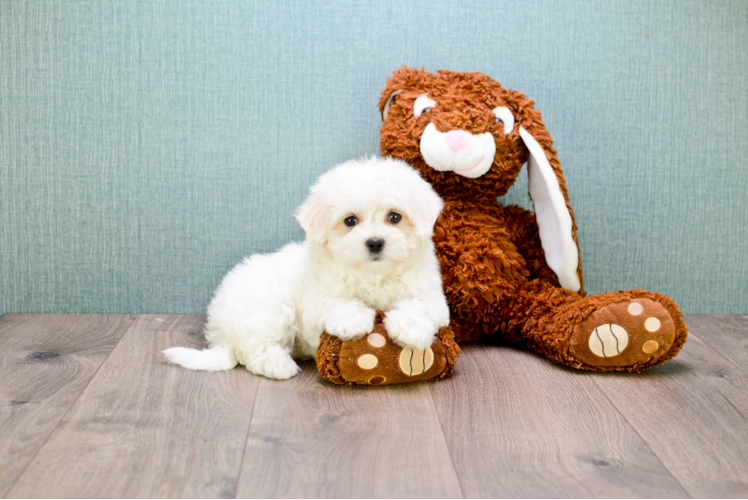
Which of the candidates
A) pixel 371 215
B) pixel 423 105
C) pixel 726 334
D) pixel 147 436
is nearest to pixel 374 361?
pixel 371 215

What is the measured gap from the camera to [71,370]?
1.50 metres

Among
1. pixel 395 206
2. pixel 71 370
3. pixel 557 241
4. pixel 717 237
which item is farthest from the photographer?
pixel 717 237

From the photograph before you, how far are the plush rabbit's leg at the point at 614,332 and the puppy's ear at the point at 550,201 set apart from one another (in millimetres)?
121

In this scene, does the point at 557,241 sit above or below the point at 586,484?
above

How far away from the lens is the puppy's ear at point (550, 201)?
164 centimetres

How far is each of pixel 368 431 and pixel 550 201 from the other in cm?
79

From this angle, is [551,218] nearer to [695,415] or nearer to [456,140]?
[456,140]

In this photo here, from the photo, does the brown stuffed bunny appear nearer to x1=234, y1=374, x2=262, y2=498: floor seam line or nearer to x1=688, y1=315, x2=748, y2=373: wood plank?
x1=688, y1=315, x2=748, y2=373: wood plank

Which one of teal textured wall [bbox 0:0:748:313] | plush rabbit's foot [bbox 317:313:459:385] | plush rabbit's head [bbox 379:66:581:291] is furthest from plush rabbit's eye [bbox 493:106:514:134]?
plush rabbit's foot [bbox 317:313:459:385]

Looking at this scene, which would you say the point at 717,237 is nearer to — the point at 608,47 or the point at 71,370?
the point at 608,47

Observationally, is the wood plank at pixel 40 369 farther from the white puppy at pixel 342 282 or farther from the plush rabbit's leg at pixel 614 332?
the plush rabbit's leg at pixel 614 332

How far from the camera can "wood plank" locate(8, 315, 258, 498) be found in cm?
101

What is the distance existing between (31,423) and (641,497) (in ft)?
3.52

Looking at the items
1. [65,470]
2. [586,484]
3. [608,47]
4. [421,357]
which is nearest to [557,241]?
[421,357]
